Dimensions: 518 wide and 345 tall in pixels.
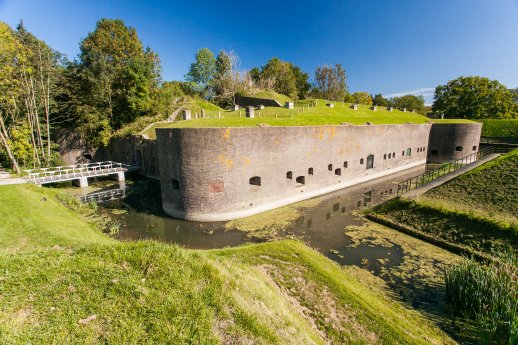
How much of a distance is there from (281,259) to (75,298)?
18.5ft

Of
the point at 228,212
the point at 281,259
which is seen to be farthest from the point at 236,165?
the point at 281,259

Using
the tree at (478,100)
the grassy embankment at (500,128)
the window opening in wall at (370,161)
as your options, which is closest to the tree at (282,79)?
the tree at (478,100)

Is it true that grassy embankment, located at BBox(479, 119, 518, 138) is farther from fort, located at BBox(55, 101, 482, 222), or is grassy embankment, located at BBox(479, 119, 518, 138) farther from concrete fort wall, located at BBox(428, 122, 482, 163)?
fort, located at BBox(55, 101, 482, 222)

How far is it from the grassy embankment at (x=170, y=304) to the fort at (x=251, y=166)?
22.1 feet

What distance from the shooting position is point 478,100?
3700 cm

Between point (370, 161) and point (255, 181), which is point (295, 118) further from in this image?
point (370, 161)

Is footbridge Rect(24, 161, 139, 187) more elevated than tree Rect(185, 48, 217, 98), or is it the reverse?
tree Rect(185, 48, 217, 98)

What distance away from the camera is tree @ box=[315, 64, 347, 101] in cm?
4562

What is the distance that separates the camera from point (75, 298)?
3729 mm

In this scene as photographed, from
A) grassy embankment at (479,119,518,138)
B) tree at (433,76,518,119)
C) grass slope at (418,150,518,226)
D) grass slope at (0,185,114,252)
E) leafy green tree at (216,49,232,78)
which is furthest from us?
leafy green tree at (216,49,232,78)

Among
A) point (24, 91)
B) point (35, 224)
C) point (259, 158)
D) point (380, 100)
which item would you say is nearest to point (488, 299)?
point (259, 158)

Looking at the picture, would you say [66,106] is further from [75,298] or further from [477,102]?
[477,102]

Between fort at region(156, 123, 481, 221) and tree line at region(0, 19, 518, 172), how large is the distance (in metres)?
12.7

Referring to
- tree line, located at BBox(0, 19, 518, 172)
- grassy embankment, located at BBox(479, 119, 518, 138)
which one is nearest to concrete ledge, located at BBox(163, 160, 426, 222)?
tree line, located at BBox(0, 19, 518, 172)
